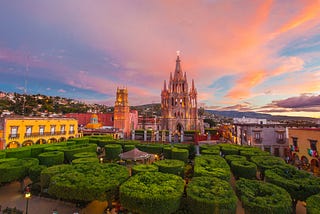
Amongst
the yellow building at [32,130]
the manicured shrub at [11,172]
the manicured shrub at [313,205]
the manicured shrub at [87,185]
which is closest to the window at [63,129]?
the yellow building at [32,130]

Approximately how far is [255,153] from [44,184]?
28472 mm

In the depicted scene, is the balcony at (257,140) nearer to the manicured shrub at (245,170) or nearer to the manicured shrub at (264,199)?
the manicured shrub at (245,170)

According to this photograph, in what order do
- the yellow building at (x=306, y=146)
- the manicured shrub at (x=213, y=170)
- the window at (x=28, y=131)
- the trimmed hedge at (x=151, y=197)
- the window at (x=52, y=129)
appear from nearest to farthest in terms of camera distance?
1. the trimmed hedge at (x=151, y=197)
2. the manicured shrub at (x=213, y=170)
3. the yellow building at (x=306, y=146)
4. the window at (x=28, y=131)
5. the window at (x=52, y=129)

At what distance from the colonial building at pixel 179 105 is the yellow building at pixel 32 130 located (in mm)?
38032

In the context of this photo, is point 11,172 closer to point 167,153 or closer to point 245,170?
point 167,153

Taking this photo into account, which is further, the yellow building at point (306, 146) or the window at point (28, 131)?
the window at point (28, 131)

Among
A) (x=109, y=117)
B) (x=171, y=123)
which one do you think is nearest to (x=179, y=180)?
(x=171, y=123)

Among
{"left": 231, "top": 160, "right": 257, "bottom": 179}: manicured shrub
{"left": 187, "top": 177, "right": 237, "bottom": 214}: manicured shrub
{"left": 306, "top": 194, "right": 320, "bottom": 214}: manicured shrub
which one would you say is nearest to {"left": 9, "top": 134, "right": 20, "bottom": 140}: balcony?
{"left": 187, "top": 177, "right": 237, "bottom": 214}: manicured shrub

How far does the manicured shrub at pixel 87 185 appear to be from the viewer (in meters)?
13.0

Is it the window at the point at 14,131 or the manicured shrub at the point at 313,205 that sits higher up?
the window at the point at 14,131

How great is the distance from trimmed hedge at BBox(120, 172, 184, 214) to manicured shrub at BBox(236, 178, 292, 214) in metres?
4.64

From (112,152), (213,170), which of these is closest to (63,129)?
(112,152)

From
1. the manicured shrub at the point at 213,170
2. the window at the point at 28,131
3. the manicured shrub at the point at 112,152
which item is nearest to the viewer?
the manicured shrub at the point at 213,170

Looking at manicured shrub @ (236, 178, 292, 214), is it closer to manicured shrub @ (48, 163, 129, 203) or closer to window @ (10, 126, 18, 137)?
manicured shrub @ (48, 163, 129, 203)
